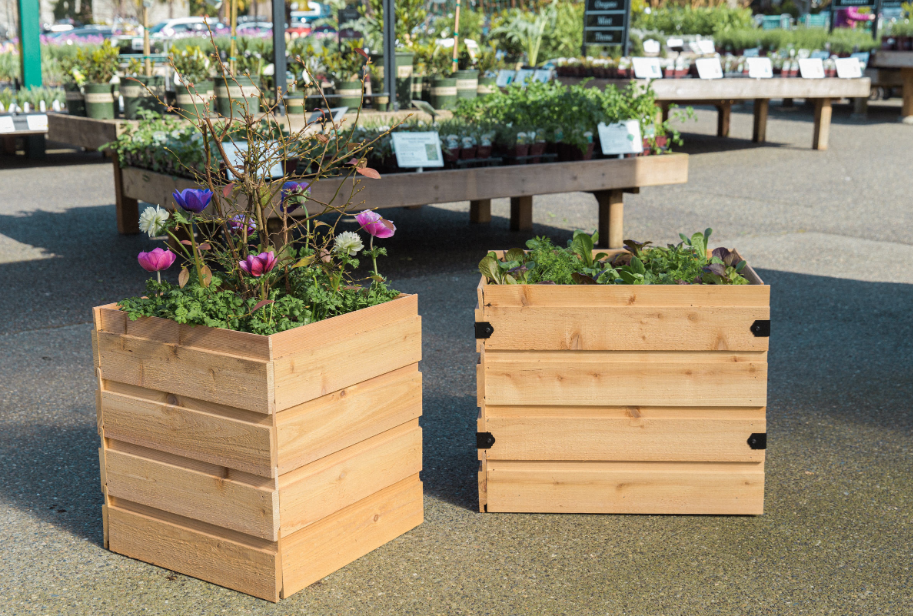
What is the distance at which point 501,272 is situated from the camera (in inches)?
113

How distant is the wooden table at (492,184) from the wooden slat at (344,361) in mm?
2710

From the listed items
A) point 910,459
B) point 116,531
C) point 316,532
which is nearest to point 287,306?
point 316,532

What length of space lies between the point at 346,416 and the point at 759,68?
32.7 feet

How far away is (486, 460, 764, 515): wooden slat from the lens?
2809 millimetres

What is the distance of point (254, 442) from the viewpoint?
2297 millimetres

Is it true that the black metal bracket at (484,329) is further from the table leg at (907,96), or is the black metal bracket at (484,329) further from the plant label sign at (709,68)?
the table leg at (907,96)

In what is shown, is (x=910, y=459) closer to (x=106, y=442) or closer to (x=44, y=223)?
(x=106, y=442)

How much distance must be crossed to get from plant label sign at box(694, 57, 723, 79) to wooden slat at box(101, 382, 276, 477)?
9.34 metres

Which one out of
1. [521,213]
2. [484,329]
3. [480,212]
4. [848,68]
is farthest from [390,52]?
[848,68]

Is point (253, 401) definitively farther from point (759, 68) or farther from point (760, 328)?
point (759, 68)

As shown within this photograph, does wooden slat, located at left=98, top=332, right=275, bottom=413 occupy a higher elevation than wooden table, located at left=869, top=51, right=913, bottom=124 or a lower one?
lower

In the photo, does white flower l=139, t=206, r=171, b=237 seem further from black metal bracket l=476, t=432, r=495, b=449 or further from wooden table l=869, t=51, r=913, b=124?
wooden table l=869, t=51, r=913, b=124

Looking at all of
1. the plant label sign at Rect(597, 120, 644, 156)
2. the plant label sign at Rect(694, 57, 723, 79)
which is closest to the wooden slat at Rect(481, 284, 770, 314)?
the plant label sign at Rect(597, 120, 644, 156)

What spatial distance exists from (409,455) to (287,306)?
0.59m
